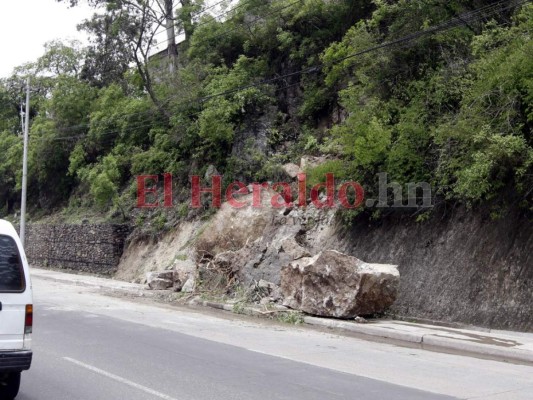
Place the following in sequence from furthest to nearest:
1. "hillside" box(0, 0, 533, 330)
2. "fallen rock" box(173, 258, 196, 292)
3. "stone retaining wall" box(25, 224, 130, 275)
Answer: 1. "stone retaining wall" box(25, 224, 130, 275)
2. "fallen rock" box(173, 258, 196, 292)
3. "hillside" box(0, 0, 533, 330)

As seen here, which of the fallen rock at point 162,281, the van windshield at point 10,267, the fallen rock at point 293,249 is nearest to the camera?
the van windshield at point 10,267

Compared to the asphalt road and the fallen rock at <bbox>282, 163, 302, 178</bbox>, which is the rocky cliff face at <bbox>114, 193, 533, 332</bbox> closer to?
the fallen rock at <bbox>282, 163, 302, 178</bbox>

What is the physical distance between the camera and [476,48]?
49.9ft

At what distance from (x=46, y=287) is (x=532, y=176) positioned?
1799 centimetres

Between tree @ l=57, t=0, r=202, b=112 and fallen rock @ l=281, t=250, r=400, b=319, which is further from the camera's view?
tree @ l=57, t=0, r=202, b=112

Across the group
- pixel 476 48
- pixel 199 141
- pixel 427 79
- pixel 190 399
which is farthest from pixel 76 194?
pixel 190 399

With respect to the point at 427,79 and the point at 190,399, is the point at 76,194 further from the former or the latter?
the point at 190,399

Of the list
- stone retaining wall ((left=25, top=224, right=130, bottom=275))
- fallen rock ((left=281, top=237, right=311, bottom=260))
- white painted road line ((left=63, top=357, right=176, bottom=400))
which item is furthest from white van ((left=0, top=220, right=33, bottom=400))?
stone retaining wall ((left=25, top=224, right=130, bottom=275))

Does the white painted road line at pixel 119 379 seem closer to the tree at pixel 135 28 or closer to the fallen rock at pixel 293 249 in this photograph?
the fallen rock at pixel 293 249

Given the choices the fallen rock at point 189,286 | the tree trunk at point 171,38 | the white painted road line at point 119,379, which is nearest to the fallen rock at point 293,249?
the fallen rock at point 189,286

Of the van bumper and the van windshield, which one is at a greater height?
the van windshield

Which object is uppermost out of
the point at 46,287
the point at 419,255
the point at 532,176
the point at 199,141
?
the point at 199,141

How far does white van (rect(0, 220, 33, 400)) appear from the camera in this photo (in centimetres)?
665

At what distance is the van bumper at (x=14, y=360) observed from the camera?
6.55 meters
